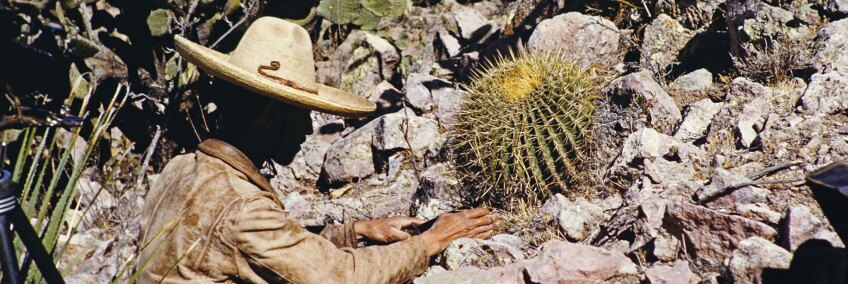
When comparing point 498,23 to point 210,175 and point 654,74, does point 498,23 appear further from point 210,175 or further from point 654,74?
point 210,175

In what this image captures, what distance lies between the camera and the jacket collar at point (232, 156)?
10.9 ft

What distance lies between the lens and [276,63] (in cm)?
349

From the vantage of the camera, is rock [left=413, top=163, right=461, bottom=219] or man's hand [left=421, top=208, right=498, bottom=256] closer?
man's hand [left=421, top=208, right=498, bottom=256]

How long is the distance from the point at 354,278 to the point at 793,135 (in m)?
2.17

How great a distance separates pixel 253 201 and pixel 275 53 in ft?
2.33

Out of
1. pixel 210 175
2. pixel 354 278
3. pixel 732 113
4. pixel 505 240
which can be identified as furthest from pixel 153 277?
pixel 732 113

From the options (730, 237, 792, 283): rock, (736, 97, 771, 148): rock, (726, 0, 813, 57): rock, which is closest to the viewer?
(730, 237, 792, 283): rock

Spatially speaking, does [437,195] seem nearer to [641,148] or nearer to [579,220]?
[579,220]

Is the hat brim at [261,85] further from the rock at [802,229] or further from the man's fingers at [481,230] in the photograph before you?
the rock at [802,229]

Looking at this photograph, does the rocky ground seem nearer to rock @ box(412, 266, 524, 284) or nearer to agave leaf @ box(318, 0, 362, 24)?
rock @ box(412, 266, 524, 284)

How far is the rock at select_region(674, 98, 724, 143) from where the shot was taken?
14.1 ft

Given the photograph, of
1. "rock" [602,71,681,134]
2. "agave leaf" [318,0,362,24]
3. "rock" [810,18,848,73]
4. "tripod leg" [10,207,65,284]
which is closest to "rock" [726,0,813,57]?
"rock" [810,18,848,73]

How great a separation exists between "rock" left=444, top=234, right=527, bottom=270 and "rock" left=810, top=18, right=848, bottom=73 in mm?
1879

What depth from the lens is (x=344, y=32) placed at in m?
6.88
